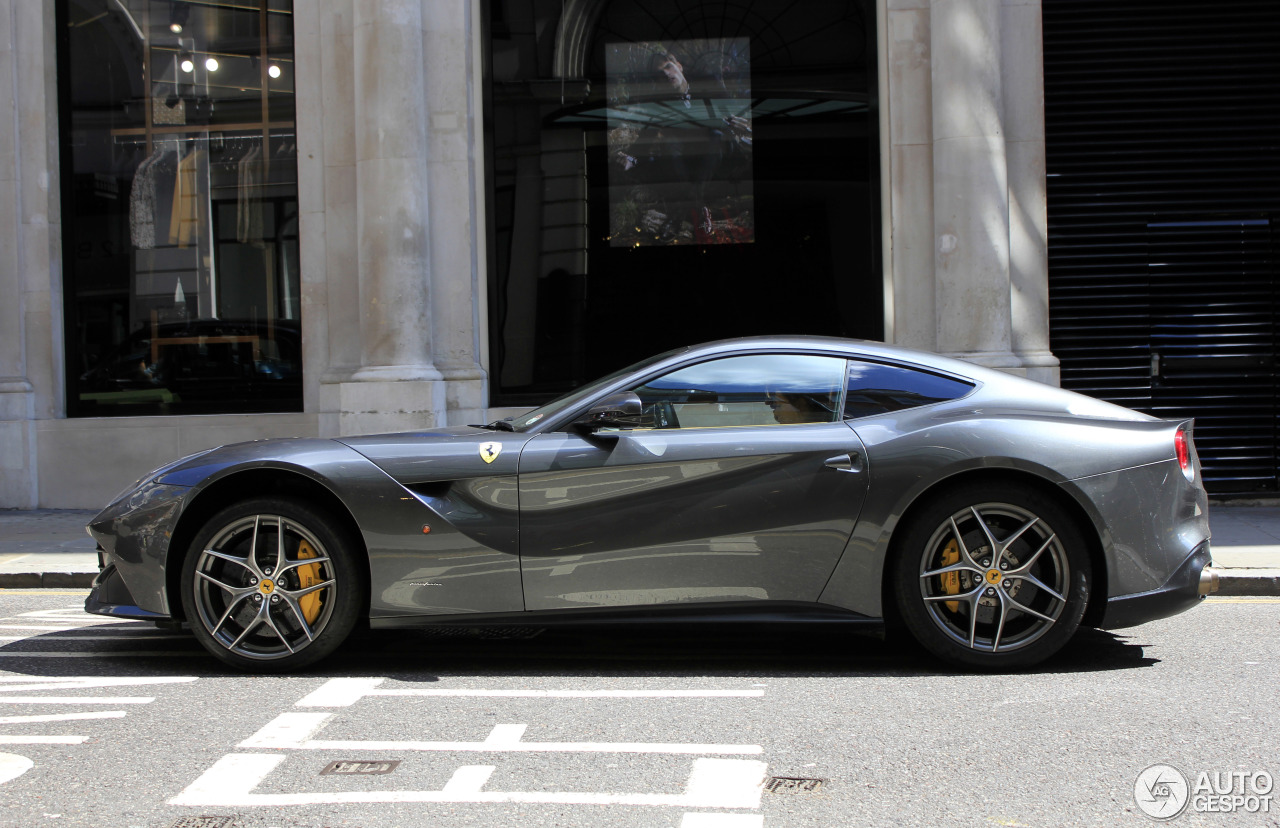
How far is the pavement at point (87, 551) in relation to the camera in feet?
21.3

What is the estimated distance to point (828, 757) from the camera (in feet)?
11.3

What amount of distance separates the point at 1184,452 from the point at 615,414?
2.33 meters

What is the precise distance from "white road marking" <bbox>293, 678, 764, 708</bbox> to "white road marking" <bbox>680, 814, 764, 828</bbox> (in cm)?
118

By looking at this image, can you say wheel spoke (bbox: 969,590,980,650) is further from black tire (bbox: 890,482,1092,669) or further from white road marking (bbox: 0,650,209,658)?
white road marking (bbox: 0,650,209,658)

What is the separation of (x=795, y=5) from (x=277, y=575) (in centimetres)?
824

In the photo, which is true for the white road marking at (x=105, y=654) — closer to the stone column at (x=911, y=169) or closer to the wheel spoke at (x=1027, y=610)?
the wheel spoke at (x=1027, y=610)

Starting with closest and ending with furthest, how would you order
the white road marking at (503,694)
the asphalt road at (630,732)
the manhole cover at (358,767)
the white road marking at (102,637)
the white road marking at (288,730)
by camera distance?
1. the asphalt road at (630,732)
2. the manhole cover at (358,767)
3. the white road marking at (288,730)
4. the white road marking at (503,694)
5. the white road marking at (102,637)

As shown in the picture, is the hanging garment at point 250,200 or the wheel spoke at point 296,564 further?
the hanging garment at point 250,200

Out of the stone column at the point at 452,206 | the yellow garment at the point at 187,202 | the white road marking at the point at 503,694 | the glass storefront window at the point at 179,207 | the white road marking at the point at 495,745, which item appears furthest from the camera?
the yellow garment at the point at 187,202

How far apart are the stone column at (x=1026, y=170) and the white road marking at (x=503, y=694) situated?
6747mm

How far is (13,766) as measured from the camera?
347cm

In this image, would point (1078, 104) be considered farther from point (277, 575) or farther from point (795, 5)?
point (277, 575)

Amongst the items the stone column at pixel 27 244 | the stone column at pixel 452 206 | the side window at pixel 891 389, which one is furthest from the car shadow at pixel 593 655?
the stone column at pixel 27 244

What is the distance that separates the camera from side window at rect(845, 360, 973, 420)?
4543 mm
